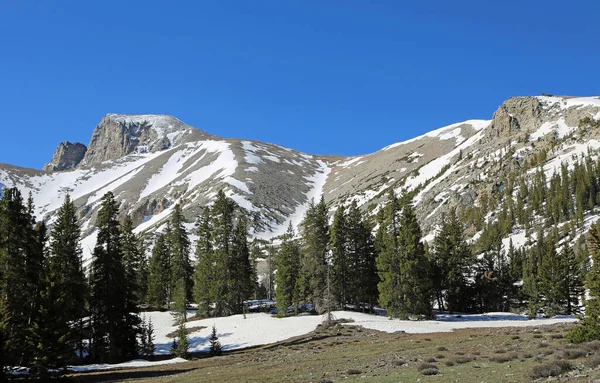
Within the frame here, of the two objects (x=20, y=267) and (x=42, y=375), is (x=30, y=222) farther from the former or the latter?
(x=42, y=375)

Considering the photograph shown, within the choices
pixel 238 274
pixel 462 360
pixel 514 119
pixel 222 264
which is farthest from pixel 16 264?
pixel 514 119

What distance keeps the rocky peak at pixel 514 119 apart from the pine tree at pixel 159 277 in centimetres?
12451

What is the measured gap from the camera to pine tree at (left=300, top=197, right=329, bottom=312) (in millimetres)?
56500

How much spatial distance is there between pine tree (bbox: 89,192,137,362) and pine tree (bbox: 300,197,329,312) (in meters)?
22.4

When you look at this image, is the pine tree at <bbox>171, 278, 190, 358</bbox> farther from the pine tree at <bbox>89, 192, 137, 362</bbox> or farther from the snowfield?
the pine tree at <bbox>89, 192, 137, 362</bbox>

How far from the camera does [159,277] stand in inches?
2726

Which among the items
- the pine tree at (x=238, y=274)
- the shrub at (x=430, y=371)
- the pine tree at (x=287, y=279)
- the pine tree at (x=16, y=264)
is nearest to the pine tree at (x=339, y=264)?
the pine tree at (x=287, y=279)

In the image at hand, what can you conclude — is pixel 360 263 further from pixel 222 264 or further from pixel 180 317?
pixel 180 317

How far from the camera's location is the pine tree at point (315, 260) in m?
56.5

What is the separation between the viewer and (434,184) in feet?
497

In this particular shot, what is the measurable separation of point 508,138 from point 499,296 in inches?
4171

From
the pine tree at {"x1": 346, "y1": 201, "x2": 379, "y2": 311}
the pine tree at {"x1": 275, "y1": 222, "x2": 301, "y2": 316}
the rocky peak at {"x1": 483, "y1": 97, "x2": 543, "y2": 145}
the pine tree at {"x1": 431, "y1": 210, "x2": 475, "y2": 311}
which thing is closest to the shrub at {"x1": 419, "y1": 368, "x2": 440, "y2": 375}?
the pine tree at {"x1": 346, "y1": 201, "x2": 379, "y2": 311}

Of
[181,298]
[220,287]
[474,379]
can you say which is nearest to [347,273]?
[220,287]

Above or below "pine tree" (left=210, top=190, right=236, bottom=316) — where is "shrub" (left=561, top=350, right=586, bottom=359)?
below
